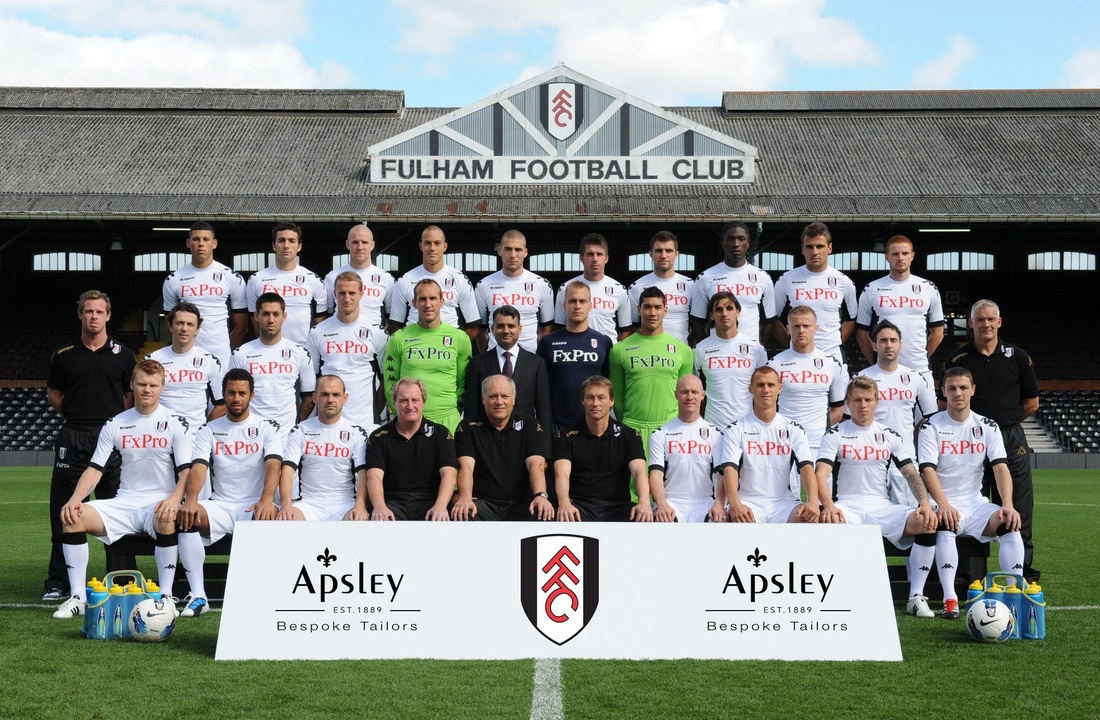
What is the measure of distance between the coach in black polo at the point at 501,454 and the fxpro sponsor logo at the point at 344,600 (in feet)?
3.97

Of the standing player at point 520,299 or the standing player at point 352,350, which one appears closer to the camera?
the standing player at point 352,350

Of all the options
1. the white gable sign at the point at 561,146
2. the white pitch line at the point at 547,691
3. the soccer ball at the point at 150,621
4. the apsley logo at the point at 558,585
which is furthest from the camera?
the white gable sign at the point at 561,146

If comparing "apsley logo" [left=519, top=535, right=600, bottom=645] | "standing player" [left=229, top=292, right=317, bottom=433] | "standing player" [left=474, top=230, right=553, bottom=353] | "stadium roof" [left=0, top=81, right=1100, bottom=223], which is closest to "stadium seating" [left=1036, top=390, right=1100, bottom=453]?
"stadium roof" [left=0, top=81, right=1100, bottom=223]

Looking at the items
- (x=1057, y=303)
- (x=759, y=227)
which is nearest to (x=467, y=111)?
(x=759, y=227)

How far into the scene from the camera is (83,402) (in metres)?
7.10

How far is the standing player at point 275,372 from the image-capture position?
292 inches

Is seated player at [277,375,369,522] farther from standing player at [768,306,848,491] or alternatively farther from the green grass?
standing player at [768,306,848,491]

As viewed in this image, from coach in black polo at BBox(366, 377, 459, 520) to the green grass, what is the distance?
1.25 metres

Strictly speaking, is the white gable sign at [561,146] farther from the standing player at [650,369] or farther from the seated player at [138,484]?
the seated player at [138,484]

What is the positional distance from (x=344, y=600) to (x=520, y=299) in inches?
134

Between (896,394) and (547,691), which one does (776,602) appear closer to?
(547,691)

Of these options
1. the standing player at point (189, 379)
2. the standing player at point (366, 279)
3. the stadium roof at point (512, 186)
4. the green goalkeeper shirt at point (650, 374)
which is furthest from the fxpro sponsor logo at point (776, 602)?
the stadium roof at point (512, 186)

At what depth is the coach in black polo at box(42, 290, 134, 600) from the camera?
7.00 metres

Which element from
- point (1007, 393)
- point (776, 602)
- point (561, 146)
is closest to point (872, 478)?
point (1007, 393)
